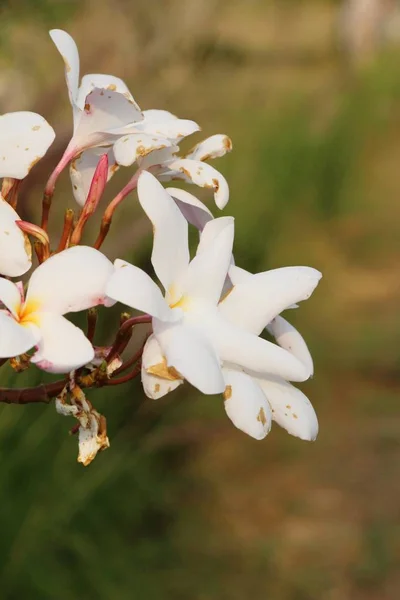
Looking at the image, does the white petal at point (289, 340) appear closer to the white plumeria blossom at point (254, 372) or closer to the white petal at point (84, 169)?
the white plumeria blossom at point (254, 372)

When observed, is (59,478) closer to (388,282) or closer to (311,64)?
(388,282)

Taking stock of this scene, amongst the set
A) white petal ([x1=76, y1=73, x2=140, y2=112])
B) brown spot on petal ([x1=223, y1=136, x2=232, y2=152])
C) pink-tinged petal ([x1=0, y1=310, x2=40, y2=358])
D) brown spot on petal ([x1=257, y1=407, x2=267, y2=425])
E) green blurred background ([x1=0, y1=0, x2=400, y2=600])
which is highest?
white petal ([x1=76, y1=73, x2=140, y2=112])

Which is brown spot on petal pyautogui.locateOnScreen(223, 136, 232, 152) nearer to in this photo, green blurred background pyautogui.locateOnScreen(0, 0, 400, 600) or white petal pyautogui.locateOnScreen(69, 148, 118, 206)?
white petal pyautogui.locateOnScreen(69, 148, 118, 206)

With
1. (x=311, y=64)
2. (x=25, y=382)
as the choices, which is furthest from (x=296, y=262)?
(x=311, y=64)

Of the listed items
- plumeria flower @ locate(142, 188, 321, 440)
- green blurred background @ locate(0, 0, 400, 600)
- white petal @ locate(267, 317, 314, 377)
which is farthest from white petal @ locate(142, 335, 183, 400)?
green blurred background @ locate(0, 0, 400, 600)

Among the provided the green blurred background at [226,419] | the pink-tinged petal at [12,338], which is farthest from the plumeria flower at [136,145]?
the green blurred background at [226,419]

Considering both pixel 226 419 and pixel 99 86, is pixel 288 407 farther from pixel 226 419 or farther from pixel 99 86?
pixel 226 419

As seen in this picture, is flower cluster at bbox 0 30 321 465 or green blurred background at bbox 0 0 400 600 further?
green blurred background at bbox 0 0 400 600
